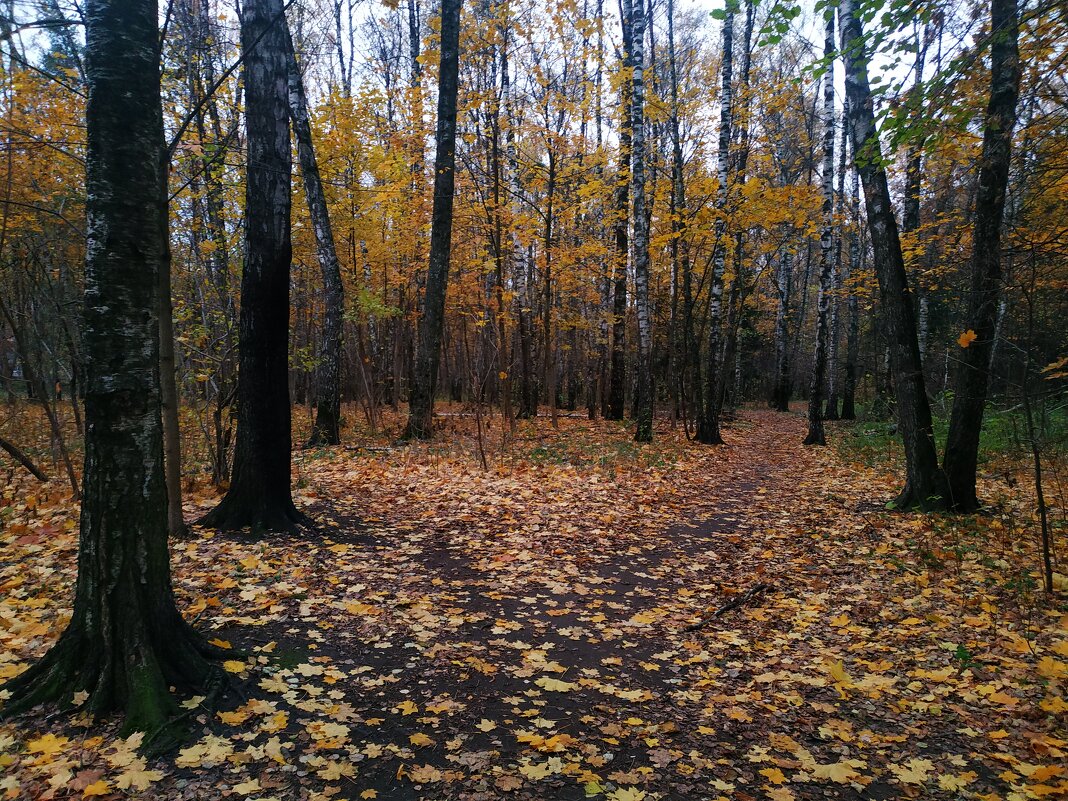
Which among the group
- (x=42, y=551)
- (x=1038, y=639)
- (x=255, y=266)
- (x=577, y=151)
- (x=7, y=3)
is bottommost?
(x=1038, y=639)

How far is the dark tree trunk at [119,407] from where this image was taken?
291 cm

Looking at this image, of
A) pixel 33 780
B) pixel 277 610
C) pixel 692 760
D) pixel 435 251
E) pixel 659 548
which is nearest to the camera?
pixel 33 780

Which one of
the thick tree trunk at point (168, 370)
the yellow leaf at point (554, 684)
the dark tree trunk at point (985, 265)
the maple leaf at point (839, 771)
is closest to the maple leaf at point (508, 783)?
the yellow leaf at point (554, 684)

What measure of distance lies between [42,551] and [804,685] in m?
6.68

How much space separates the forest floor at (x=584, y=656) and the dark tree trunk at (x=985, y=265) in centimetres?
72

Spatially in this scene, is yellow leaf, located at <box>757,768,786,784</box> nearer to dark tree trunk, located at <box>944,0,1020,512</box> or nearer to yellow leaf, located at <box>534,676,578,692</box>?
yellow leaf, located at <box>534,676,578,692</box>

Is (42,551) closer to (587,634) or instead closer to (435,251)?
(587,634)

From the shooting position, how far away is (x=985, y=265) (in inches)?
242

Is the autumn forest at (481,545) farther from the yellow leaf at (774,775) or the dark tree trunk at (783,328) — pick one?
the dark tree trunk at (783,328)

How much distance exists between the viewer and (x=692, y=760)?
121 inches

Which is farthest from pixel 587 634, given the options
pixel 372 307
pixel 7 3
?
pixel 372 307

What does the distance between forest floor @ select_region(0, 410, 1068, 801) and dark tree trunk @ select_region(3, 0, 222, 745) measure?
0.76 feet

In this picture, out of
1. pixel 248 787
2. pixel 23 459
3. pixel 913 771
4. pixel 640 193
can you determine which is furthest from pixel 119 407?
pixel 640 193

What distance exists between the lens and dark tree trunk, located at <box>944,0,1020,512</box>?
5.71 m
